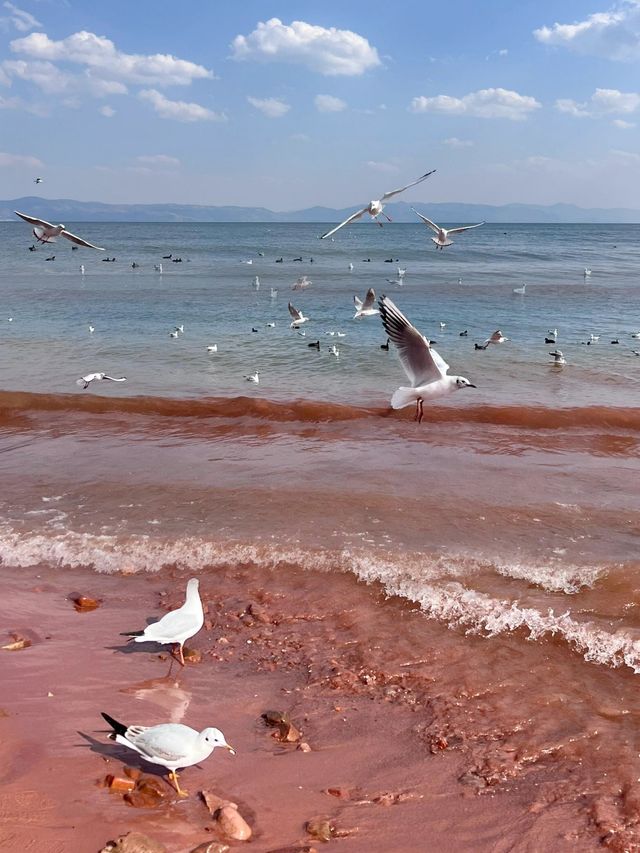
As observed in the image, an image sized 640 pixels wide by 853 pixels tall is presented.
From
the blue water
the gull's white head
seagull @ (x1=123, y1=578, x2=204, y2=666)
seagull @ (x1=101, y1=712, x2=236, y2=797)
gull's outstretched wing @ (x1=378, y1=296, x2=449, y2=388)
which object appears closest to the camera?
seagull @ (x1=101, y1=712, x2=236, y2=797)

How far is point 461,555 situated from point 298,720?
289cm

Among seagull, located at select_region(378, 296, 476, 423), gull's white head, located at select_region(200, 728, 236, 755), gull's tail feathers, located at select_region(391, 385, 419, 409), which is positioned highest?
seagull, located at select_region(378, 296, 476, 423)

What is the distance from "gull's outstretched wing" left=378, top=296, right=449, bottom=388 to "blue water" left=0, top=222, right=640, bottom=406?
496 cm

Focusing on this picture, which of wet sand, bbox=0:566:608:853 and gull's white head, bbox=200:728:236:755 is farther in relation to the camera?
gull's white head, bbox=200:728:236:755

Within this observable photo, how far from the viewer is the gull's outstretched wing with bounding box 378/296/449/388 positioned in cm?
830

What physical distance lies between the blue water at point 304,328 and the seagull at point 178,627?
9.08 m

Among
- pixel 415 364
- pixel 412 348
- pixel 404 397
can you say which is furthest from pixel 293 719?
pixel 415 364

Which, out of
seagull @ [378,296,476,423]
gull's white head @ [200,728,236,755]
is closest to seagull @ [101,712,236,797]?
gull's white head @ [200,728,236,755]

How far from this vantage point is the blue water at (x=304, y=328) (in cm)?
1544

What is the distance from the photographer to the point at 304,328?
2277 cm

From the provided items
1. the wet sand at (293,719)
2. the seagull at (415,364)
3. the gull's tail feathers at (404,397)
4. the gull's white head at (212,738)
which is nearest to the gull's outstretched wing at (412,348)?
the seagull at (415,364)

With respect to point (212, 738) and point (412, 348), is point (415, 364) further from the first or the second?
point (212, 738)

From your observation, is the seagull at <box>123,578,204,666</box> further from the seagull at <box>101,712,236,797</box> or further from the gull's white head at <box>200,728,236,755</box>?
the gull's white head at <box>200,728,236,755</box>

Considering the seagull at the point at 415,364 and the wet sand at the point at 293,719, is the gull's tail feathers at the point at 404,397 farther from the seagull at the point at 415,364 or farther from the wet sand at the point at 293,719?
the wet sand at the point at 293,719
